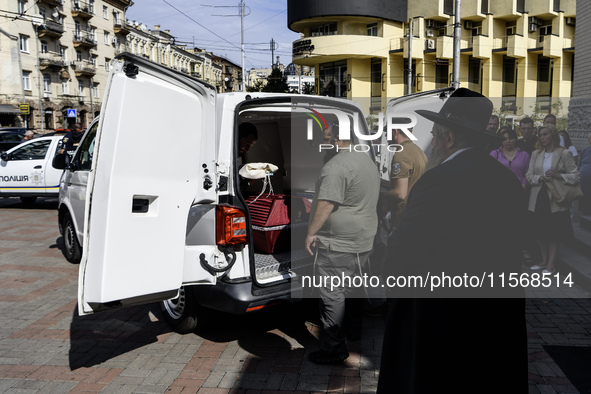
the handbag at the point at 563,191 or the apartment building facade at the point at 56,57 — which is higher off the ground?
the apartment building facade at the point at 56,57

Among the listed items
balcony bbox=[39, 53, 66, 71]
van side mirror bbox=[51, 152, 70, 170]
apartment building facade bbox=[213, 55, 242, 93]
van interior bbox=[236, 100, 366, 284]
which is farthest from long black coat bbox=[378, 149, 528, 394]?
apartment building facade bbox=[213, 55, 242, 93]

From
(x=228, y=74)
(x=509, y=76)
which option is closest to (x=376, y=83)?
(x=509, y=76)

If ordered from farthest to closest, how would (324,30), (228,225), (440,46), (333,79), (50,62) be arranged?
1. (50,62)
2. (333,79)
3. (324,30)
4. (440,46)
5. (228,225)

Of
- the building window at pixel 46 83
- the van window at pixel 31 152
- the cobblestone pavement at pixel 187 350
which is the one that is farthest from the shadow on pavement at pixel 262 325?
the building window at pixel 46 83

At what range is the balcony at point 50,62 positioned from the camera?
161ft

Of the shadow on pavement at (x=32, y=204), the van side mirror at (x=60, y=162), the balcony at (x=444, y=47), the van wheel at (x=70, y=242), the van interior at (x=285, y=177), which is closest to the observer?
the van interior at (x=285, y=177)

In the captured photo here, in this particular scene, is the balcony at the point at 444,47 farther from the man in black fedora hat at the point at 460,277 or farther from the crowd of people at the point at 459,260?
the man in black fedora hat at the point at 460,277

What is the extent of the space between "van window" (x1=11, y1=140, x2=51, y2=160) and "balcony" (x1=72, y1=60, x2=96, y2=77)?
4610 centimetres

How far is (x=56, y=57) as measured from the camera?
51.5m

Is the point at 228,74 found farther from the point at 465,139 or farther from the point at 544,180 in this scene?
the point at 465,139

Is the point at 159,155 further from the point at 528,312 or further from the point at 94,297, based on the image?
the point at 528,312

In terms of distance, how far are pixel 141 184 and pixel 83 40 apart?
5793cm

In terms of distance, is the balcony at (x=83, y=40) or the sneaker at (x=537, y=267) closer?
the sneaker at (x=537, y=267)

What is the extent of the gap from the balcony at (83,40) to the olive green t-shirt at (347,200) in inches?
2251
